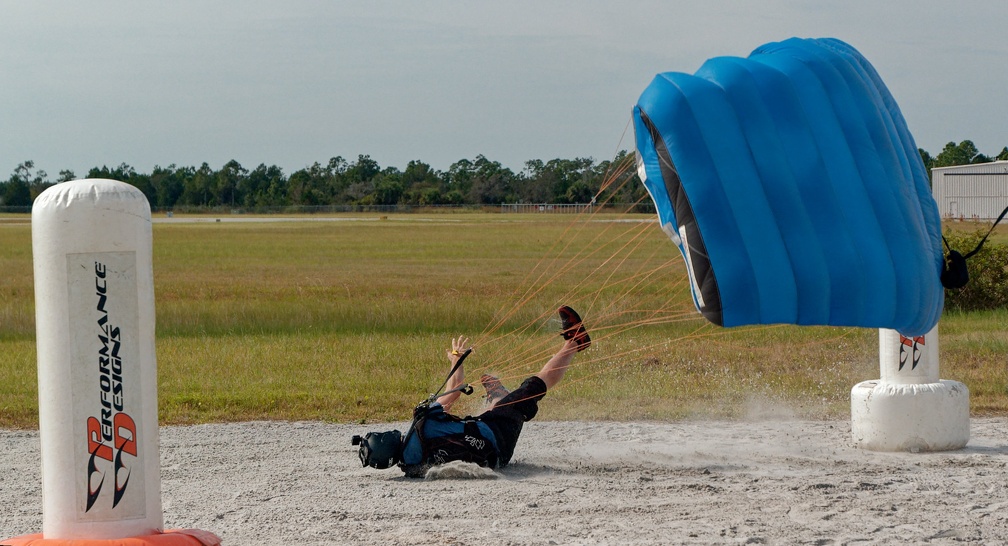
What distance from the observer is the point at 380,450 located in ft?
20.9

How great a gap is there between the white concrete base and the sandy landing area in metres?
0.14

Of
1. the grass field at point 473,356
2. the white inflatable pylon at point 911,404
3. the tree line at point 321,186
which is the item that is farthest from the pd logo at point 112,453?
the tree line at point 321,186

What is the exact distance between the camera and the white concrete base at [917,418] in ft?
22.8

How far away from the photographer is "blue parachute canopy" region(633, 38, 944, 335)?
5195 mm

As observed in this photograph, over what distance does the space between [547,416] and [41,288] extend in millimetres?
5180

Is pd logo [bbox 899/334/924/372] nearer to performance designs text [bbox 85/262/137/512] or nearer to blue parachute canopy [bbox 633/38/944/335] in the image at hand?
blue parachute canopy [bbox 633/38/944/335]

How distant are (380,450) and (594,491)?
128 centimetres

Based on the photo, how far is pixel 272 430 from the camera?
8.05 m

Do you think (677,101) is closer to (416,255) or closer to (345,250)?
(416,255)

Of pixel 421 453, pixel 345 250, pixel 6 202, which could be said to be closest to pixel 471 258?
pixel 345 250

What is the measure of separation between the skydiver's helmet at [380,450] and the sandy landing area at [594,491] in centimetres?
12

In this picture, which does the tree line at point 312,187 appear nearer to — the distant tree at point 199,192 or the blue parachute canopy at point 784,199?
the distant tree at point 199,192

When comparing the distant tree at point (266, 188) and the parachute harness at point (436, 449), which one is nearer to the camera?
the parachute harness at point (436, 449)

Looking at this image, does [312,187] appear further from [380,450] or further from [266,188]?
[380,450]
